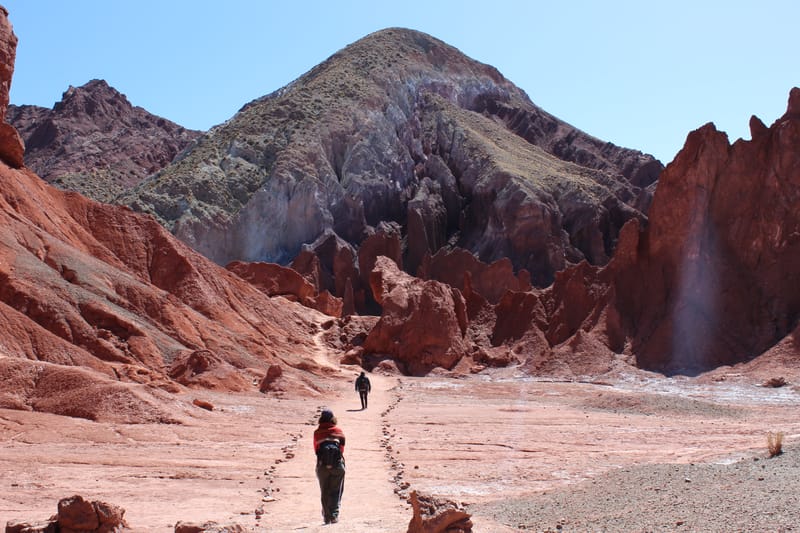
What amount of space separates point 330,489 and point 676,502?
13.6ft

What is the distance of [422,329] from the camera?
1911 inches

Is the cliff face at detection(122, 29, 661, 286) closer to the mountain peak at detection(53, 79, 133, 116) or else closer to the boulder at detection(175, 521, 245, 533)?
the mountain peak at detection(53, 79, 133, 116)

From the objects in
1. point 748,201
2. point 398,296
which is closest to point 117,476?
point 398,296

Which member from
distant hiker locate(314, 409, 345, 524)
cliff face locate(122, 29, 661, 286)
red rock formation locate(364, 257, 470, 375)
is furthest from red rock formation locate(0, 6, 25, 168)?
cliff face locate(122, 29, 661, 286)

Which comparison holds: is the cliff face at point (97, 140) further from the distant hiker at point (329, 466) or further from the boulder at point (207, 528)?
the boulder at point (207, 528)

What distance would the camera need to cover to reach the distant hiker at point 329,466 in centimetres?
1057

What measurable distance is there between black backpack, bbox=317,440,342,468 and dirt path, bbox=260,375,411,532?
0.70 metres

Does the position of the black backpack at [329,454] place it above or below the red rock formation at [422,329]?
below

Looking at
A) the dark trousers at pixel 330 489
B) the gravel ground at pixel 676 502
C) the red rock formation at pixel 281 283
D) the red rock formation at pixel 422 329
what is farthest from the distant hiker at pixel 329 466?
the red rock formation at pixel 281 283

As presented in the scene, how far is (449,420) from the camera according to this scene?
85.3ft

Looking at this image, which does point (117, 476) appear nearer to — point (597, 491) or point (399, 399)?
point (597, 491)

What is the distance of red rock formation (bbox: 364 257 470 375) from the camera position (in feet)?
157

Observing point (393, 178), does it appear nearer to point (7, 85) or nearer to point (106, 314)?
point (7, 85)

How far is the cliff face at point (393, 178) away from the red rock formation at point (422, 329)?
101 feet
